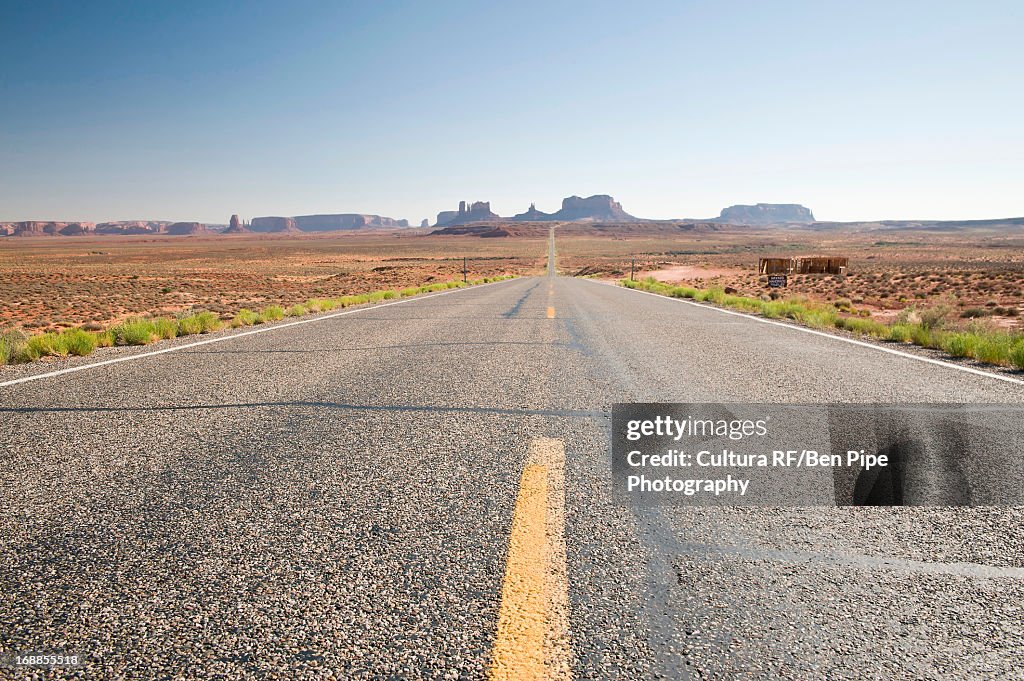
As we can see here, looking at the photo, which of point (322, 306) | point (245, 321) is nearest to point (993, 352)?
point (245, 321)

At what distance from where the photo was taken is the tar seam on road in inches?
64.5

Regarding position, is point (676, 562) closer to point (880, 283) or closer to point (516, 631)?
point (516, 631)

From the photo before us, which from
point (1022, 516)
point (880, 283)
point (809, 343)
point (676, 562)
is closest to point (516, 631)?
point (676, 562)

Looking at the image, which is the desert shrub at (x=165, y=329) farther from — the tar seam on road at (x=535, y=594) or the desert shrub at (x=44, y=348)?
the tar seam on road at (x=535, y=594)

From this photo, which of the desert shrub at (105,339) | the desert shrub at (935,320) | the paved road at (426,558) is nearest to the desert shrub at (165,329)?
the desert shrub at (105,339)

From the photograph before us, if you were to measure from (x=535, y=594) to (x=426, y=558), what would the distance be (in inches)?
18.4

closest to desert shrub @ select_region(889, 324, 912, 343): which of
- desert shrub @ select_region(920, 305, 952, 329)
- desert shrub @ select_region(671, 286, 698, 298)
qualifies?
desert shrub @ select_region(920, 305, 952, 329)

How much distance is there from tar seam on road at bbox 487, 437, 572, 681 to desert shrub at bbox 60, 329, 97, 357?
7.11 meters

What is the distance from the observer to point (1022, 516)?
257 centimetres

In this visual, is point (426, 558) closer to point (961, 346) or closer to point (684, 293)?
point (961, 346)

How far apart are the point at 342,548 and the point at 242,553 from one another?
365 mm

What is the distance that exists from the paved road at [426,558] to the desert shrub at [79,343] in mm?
3376

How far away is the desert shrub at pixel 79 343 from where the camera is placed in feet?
24.6

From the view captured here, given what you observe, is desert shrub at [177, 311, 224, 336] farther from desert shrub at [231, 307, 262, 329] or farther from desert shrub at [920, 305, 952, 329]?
desert shrub at [920, 305, 952, 329]
